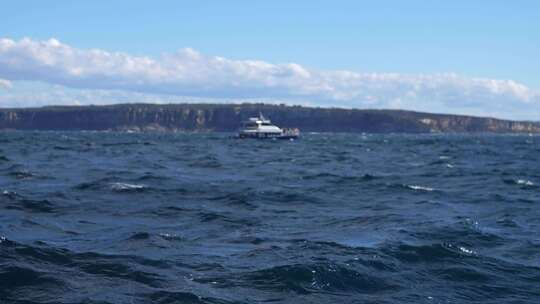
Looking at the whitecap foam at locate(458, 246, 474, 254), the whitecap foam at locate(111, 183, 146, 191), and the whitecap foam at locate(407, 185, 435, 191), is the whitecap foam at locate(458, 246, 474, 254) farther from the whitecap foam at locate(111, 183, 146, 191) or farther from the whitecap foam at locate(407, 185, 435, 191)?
the whitecap foam at locate(407, 185, 435, 191)

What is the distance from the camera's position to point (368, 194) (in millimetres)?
32938

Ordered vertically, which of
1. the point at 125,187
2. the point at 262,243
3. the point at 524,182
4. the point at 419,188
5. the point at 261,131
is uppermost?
the point at 524,182

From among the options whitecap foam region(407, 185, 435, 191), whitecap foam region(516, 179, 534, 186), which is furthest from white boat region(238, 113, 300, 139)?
whitecap foam region(407, 185, 435, 191)

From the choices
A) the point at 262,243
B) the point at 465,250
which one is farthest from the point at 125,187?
the point at 465,250

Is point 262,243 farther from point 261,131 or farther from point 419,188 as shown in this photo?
point 261,131

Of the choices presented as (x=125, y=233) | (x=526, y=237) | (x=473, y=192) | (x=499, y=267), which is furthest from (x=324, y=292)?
(x=473, y=192)

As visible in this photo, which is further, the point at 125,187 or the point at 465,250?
the point at 125,187

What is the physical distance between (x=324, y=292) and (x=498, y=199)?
19.3 metres

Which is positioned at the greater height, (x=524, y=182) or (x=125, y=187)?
(x=524, y=182)

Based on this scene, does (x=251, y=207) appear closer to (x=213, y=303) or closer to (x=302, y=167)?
(x=213, y=303)

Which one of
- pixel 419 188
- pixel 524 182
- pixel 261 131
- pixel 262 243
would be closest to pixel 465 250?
pixel 262 243

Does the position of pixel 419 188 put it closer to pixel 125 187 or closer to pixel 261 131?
pixel 125 187

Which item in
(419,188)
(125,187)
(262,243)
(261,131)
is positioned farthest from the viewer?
(261,131)

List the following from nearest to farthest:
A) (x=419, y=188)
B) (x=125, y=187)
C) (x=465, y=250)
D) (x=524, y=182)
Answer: (x=465, y=250)
(x=125, y=187)
(x=419, y=188)
(x=524, y=182)
